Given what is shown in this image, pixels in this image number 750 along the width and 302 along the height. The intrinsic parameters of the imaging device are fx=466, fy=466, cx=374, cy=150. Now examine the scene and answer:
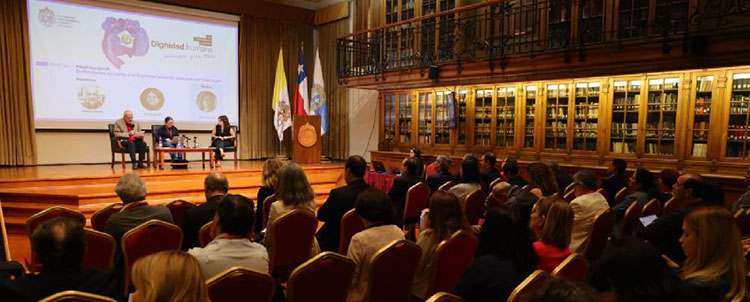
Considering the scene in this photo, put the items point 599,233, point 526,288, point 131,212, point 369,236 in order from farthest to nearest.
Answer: point 599,233, point 131,212, point 369,236, point 526,288

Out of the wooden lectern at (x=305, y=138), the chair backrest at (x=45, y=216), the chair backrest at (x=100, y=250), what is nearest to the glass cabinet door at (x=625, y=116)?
the wooden lectern at (x=305, y=138)

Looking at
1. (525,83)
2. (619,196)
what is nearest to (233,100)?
(525,83)

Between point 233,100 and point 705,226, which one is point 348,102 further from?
point 705,226

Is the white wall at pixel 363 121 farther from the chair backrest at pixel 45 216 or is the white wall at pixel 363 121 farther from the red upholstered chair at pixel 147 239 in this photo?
the red upholstered chair at pixel 147 239

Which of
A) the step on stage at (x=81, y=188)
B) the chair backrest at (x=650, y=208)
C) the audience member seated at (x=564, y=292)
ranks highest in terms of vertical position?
the audience member seated at (x=564, y=292)

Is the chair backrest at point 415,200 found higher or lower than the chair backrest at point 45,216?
lower

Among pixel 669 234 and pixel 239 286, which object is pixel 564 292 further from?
pixel 669 234

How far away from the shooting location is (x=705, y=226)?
211cm

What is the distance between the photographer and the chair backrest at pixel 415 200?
5160 millimetres

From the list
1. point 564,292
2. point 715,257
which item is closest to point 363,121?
point 715,257

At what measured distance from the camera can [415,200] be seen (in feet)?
17.2

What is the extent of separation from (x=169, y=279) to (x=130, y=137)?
333 inches

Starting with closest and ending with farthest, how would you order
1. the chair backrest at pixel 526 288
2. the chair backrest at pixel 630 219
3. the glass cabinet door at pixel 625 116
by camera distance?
1. the chair backrest at pixel 526 288
2. the chair backrest at pixel 630 219
3. the glass cabinet door at pixel 625 116

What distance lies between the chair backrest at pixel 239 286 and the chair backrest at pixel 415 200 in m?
3.18
